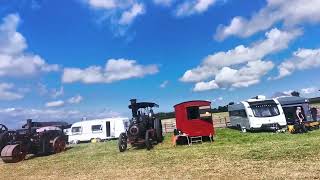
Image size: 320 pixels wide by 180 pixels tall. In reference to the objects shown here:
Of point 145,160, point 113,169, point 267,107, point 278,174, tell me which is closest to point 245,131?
point 267,107

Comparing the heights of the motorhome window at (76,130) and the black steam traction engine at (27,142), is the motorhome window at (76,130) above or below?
above

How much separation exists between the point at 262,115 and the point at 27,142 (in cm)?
1572

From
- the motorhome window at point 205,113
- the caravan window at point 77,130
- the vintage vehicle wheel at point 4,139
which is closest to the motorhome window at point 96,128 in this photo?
the caravan window at point 77,130

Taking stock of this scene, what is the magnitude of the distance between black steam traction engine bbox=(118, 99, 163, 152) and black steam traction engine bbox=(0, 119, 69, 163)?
584cm

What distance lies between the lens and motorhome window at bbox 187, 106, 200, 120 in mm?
23902

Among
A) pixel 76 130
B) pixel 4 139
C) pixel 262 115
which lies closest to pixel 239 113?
pixel 262 115

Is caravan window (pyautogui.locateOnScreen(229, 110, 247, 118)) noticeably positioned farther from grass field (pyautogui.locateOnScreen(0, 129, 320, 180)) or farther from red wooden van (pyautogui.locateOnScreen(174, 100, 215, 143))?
grass field (pyautogui.locateOnScreen(0, 129, 320, 180))

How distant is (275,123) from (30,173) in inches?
656

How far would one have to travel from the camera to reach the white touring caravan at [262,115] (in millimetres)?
27266

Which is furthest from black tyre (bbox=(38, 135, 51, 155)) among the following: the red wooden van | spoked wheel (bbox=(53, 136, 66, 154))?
the red wooden van

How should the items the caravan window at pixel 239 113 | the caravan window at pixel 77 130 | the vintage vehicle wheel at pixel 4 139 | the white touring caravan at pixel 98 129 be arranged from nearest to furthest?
the vintage vehicle wheel at pixel 4 139, the caravan window at pixel 239 113, the white touring caravan at pixel 98 129, the caravan window at pixel 77 130

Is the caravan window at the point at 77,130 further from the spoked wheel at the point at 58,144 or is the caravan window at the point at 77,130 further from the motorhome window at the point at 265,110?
the motorhome window at the point at 265,110

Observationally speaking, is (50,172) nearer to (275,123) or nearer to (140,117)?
(140,117)

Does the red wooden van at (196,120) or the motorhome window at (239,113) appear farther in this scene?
the motorhome window at (239,113)
